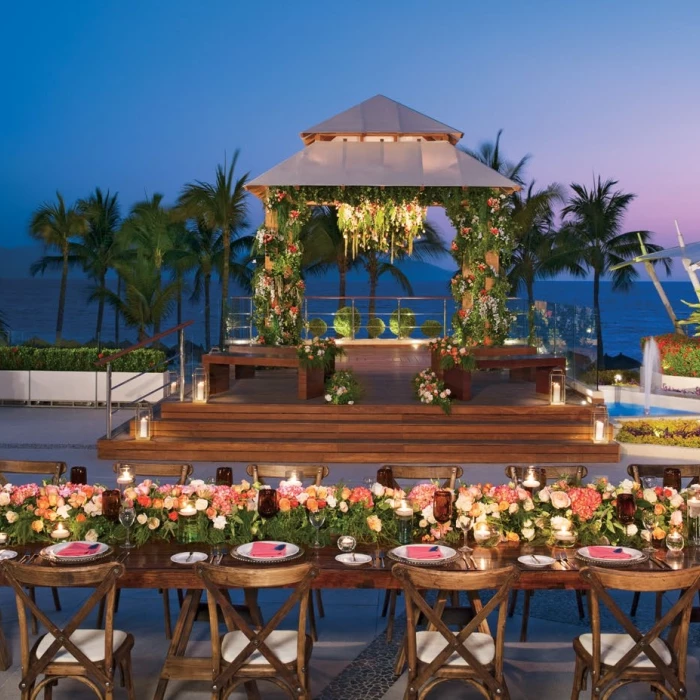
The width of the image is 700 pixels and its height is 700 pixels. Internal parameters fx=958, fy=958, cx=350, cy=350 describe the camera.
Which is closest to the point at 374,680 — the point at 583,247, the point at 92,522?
the point at 92,522

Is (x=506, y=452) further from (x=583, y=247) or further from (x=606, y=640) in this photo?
(x=583, y=247)

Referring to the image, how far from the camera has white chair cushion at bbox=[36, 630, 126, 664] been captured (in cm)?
432

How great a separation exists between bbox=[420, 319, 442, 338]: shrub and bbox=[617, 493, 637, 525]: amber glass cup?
45.7 ft

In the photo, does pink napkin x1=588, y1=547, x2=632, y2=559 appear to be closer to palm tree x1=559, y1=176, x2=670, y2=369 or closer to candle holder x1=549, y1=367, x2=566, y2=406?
candle holder x1=549, y1=367, x2=566, y2=406

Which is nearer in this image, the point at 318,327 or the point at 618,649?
the point at 618,649

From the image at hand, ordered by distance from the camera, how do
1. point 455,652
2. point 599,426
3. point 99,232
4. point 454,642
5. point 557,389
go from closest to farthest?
point 454,642 < point 455,652 < point 599,426 < point 557,389 < point 99,232

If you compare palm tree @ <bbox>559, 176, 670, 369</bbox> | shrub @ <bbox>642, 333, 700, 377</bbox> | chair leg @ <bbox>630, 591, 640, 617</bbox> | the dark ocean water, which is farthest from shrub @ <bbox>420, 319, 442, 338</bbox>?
the dark ocean water

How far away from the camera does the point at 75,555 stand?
4.59m

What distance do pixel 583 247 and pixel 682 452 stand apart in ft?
50.7

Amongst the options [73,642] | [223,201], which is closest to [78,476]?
[73,642]

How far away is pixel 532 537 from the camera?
16.0 ft

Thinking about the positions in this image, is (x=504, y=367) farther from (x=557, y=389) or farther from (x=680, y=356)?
(x=680, y=356)

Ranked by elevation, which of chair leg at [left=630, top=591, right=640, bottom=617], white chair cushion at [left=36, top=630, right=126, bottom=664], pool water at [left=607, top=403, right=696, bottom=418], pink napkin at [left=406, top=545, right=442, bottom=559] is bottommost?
chair leg at [left=630, top=591, right=640, bottom=617]

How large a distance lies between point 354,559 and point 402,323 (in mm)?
14647
